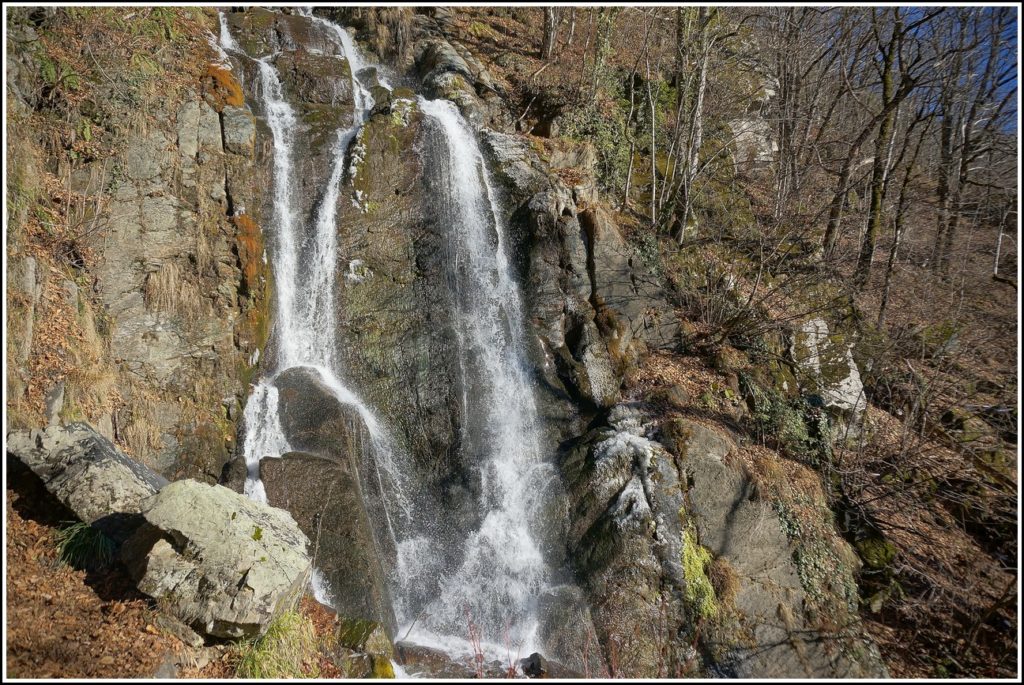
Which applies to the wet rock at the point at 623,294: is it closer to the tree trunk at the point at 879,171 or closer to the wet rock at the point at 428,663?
the tree trunk at the point at 879,171

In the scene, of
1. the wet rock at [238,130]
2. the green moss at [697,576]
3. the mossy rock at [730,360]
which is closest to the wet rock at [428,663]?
the green moss at [697,576]

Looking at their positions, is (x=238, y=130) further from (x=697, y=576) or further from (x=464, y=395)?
(x=697, y=576)

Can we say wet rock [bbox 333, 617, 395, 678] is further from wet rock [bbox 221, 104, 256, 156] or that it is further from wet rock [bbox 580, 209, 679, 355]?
wet rock [bbox 221, 104, 256, 156]

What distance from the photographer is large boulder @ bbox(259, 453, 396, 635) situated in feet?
21.0

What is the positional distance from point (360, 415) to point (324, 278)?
101 inches

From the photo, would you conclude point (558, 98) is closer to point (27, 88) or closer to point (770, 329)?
point (770, 329)

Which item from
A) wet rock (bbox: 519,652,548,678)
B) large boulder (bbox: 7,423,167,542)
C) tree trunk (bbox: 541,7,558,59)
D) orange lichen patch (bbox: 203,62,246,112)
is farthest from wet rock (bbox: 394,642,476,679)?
tree trunk (bbox: 541,7,558,59)

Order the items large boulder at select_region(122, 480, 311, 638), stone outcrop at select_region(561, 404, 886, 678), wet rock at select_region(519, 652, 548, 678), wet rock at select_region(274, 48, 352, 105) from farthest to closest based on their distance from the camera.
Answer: wet rock at select_region(274, 48, 352, 105)
stone outcrop at select_region(561, 404, 886, 678)
wet rock at select_region(519, 652, 548, 678)
large boulder at select_region(122, 480, 311, 638)

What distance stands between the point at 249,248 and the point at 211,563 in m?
5.65

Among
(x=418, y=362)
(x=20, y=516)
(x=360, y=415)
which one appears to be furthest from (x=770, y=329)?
(x=20, y=516)

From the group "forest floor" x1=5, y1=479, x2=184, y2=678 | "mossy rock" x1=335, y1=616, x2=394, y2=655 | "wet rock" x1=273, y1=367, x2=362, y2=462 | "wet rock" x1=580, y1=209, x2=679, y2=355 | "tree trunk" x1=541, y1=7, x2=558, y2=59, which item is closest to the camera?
"forest floor" x1=5, y1=479, x2=184, y2=678

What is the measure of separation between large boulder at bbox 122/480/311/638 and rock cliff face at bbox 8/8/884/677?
10 cm

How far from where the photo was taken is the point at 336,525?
678 cm

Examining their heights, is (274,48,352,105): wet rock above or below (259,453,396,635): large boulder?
above
